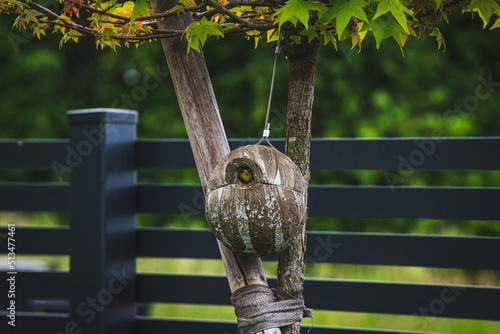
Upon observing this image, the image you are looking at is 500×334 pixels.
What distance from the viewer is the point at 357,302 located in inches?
87.9

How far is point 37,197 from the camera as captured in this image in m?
2.58

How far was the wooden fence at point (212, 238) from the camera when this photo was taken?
2146 mm

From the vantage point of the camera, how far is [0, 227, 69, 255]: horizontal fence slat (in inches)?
99.7

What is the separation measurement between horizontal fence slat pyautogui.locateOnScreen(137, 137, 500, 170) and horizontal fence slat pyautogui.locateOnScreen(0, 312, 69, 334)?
103cm

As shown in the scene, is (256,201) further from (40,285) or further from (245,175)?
(40,285)

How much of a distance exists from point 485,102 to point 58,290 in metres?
5.61

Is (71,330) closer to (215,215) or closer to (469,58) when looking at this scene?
(215,215)

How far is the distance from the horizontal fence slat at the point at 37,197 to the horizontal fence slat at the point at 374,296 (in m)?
0.68

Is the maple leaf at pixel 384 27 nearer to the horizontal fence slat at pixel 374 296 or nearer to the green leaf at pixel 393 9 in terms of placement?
the green leaf at pixel 393 9

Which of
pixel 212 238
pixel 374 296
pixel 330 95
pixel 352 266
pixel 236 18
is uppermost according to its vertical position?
pixel 330 95

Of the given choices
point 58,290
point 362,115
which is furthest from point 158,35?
point 362,115

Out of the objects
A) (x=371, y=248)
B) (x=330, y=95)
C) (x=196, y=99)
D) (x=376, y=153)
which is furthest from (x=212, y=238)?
(x=330, y=95)

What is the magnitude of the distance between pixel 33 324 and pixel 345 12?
2.24 m

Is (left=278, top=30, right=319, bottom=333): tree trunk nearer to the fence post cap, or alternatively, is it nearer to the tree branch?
the tree branch
